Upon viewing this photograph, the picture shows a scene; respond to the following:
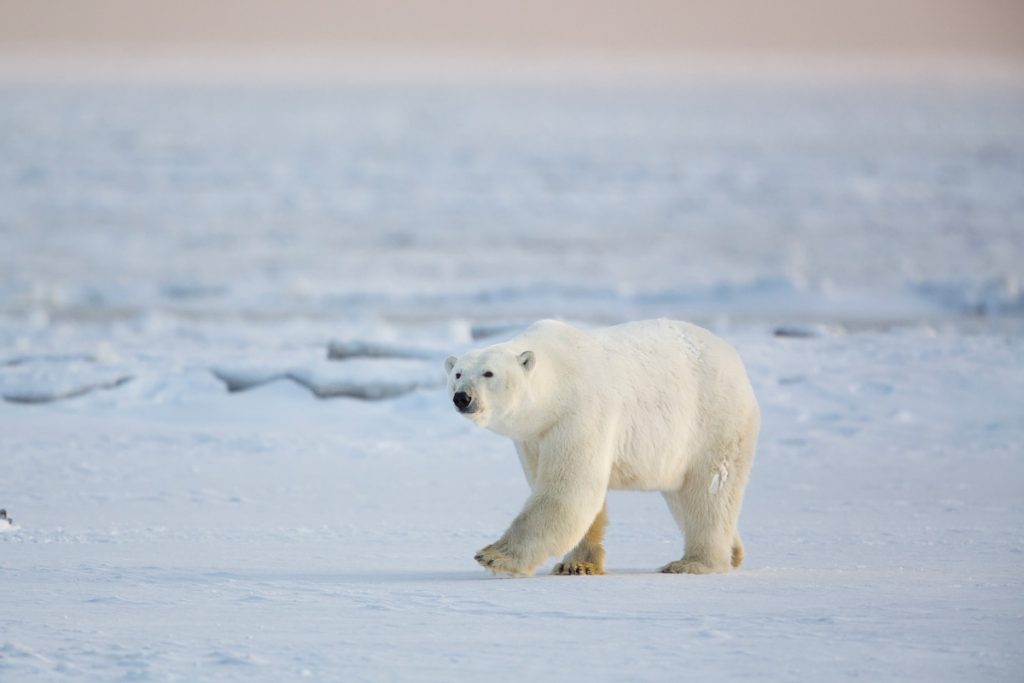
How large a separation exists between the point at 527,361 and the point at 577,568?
75 cm

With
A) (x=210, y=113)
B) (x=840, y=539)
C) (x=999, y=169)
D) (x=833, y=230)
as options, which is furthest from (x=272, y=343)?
(x=210, y=113)

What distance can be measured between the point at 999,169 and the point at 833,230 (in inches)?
Answer: 376

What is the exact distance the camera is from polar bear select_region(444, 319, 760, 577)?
4621 millimetres

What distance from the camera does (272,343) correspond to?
10.8 meters

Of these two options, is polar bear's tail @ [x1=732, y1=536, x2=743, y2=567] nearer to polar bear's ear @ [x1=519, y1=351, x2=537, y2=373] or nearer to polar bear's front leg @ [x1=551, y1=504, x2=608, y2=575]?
polar bear's front leg @ [x1=551, y1=504, x2=608, y2=575]

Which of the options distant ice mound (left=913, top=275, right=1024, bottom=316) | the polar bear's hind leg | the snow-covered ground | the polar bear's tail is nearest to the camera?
the snow-covered ground

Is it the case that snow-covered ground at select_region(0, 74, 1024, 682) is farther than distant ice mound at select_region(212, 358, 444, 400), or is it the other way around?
distant ice mound at select_region(212, 358, 444, 400)

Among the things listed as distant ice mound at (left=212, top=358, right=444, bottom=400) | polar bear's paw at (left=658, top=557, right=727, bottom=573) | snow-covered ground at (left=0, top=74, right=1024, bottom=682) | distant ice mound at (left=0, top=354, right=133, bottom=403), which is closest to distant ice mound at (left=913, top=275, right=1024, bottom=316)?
snow-covered ground at (left=0, top=74, right=1024, bottom=682)

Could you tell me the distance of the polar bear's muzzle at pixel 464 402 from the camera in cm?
454

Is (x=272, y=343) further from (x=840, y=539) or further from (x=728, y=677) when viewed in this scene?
(x=728, y=677)

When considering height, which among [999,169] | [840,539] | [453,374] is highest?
[999,169]

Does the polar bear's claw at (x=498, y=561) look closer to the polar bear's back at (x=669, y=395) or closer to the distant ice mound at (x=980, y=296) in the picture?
the polar bear's back at (x=669, y=395)

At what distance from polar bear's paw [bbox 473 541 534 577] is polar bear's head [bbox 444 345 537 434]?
388 millimetres

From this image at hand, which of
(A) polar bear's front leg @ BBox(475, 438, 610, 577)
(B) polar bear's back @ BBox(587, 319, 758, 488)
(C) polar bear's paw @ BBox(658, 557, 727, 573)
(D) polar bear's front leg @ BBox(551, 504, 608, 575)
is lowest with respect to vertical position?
(C) polar bear's paw @ BBox(658, 557, 727, 573)
